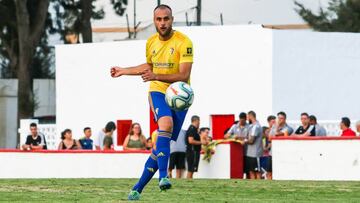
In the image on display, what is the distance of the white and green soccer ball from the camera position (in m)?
14.2

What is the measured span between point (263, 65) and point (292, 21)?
20415 millimetres

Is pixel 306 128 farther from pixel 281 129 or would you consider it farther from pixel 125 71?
pixel 125 71

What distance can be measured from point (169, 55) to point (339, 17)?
160ft

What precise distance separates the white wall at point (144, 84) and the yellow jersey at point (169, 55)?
21090mm

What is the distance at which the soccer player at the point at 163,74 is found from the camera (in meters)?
14.3

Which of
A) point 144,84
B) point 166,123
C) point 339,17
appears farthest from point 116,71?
point 339,17

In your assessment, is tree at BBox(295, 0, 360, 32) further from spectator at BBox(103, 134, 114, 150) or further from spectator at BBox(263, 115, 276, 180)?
spectator at BBox(103, 134, 114, 150)

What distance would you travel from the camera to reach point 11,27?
186ft

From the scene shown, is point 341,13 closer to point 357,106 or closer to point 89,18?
point 89,18

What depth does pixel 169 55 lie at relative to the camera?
14.6m

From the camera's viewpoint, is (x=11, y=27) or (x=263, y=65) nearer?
(x=263, y=65)

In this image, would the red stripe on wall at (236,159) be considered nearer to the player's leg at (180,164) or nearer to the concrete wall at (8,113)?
the player's leg at (180,164)

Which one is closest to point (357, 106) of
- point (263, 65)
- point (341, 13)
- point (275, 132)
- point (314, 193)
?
point (263, 65)

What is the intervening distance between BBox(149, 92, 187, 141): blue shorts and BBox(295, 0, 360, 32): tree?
4705 cm
